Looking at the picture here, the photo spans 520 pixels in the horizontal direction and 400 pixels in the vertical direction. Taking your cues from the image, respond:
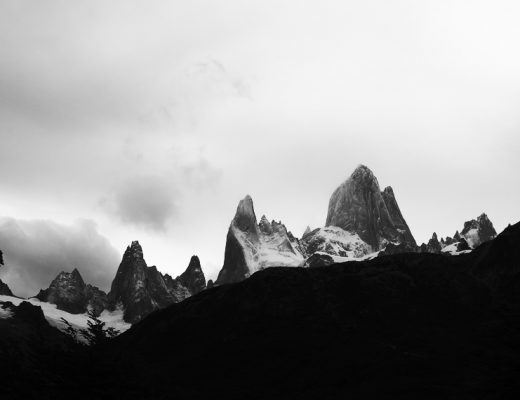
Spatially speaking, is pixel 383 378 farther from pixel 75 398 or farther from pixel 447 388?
pixel 75 398

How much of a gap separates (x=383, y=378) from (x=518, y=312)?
14225 cm

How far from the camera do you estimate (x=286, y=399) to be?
187 meters

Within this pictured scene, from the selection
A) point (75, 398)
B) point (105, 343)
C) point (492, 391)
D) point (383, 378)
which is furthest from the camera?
point (383, 378)

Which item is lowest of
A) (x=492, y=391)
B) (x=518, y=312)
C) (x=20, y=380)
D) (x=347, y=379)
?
(x=492, y=391)

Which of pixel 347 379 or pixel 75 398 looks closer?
pixel 75 398

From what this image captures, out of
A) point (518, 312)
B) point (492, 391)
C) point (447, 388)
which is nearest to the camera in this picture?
point (492, 391)

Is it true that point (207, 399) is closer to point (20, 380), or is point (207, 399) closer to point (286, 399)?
point (286, 399)

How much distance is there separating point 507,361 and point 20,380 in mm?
39692

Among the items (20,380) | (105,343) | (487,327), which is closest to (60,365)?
(20,380)

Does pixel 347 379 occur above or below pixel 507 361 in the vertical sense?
above

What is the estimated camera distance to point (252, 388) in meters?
200

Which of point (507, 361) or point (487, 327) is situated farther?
point (487, 327)

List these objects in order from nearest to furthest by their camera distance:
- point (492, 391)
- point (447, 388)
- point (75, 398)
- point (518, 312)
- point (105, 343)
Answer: point (492, 391) < point (518, 312) < point (75, 398) < point (105, 343) < point (447, 388)

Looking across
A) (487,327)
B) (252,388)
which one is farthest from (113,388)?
(252,388)
